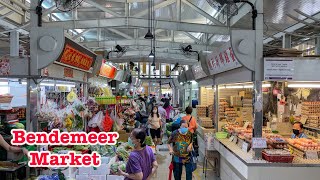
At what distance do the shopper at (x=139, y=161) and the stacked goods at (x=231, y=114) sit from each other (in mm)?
6593

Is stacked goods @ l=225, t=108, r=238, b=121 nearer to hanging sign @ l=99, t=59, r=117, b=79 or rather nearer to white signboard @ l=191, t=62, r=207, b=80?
white signboard @ l=191, t=62, r=207, b=80

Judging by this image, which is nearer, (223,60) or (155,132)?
(223,60)

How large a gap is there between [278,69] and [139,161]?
2856 millimetres

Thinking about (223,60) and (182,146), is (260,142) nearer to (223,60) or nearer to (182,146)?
(182,146)

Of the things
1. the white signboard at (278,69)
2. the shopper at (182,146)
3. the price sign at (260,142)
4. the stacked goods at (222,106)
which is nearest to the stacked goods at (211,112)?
the stacked goods at (222,106)

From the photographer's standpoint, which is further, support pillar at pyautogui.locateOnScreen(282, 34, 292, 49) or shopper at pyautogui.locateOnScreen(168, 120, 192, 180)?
support pillar at pyautogui.locateOnScreen(282, 34, 292, 49)

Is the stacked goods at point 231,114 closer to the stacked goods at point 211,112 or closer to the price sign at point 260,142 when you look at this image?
the stacked goods at point 211,112

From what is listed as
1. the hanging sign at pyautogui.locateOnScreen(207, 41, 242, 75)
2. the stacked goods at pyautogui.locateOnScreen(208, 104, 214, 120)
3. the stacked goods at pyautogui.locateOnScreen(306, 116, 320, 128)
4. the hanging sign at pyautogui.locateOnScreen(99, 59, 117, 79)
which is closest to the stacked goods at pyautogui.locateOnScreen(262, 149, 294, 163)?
the hanging sign at pyautogui.locateOnScreen(207, 41, 242, 75)

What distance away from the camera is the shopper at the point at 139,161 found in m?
4.02

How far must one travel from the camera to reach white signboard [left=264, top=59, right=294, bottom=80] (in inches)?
208

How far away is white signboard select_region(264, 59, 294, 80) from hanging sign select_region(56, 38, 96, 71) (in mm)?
3843

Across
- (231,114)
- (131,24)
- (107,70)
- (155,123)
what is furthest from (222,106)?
(107,70)

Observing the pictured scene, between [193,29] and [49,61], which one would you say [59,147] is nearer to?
[49,61]

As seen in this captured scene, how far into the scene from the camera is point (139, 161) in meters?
4.09
